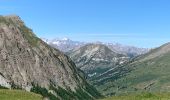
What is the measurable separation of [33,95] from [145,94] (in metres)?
14.5

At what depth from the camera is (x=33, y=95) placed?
54531mm

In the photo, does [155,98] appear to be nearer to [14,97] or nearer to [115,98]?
[115,98]

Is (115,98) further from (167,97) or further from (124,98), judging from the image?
(167,97)

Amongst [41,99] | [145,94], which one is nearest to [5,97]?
[41,99]

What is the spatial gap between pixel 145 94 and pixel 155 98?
2993 mm

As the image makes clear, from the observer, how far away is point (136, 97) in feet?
174

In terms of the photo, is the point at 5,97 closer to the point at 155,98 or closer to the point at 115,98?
the point at 115,98

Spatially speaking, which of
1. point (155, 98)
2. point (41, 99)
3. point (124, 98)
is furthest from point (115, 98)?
point (41, 99)

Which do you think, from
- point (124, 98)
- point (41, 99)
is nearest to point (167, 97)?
point (124, 98)

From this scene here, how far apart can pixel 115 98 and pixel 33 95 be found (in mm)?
10669

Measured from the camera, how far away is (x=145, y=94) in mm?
54250

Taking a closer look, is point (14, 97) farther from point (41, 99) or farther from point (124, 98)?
point (124, 98)

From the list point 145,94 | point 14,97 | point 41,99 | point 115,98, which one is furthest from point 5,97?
point 145,94

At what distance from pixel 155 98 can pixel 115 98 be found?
5.58 m
